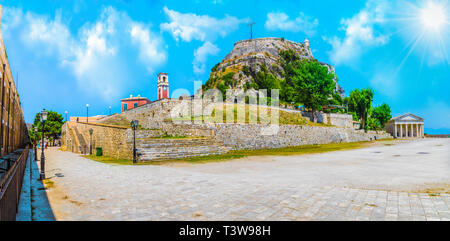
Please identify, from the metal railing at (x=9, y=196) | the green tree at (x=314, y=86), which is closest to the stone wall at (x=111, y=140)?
the metal railing at (x=9, y=196)

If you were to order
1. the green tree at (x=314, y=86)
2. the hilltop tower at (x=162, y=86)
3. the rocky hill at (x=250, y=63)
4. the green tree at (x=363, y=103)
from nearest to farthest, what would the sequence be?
the green tree at (x=314, y=86) → the green tree at (x=363, y=103) → the hilltop tower at (x=162, y=86) → the rocky hill at (x=250, y=63)

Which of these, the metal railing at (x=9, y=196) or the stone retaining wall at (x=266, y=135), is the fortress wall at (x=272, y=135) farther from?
the metal railing at (x=9, y=196)

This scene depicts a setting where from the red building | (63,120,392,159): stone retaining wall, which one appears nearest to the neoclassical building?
(63,120,392,159): stone retaining wall

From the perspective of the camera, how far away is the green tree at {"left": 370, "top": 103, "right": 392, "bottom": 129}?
7075 cm

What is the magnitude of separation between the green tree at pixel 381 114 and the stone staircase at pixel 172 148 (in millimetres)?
68712

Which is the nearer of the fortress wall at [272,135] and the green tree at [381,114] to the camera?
the fortress wall at [272,135]

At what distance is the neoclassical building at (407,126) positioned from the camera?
248ft

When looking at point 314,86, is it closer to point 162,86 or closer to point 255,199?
point 162,86

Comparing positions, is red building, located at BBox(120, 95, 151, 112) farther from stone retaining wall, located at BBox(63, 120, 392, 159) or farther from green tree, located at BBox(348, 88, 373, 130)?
green tree, located at BBox(348, 88, 373, 130)

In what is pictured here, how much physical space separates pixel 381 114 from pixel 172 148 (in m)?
74.8

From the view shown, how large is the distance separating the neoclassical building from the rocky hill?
42.0 metres

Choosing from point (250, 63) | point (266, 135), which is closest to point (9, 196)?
point (266, 135)
